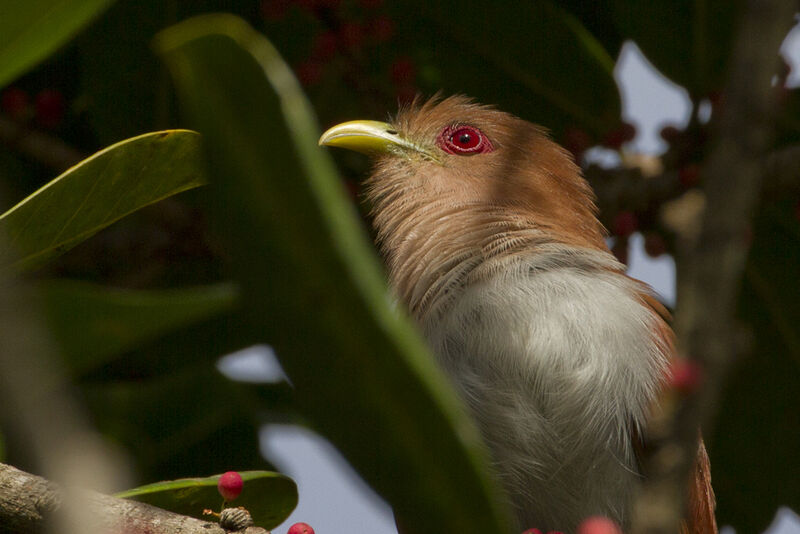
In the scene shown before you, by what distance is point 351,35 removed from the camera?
400 centimetres

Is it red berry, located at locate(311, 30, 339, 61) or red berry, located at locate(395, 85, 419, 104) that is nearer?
red berry, located at locate(311, 30, 339, 61)

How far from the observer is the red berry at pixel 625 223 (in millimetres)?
4320

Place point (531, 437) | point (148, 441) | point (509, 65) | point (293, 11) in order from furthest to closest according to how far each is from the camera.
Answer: point (509, 65)
point (293, 11)
point (148, 441)
point (531, 437)

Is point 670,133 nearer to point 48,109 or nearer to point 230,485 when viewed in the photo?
point 48,109

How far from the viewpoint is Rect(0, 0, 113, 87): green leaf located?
2266 mm

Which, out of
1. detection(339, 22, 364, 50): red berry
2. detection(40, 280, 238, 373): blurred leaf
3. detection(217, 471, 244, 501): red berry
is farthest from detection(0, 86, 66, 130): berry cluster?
detection(217, 471, 244, 501): red berry

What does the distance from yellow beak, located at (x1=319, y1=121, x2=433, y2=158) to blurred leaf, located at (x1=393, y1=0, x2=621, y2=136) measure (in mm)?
398

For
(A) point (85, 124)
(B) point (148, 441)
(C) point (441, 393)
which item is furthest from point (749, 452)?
(C) point (441, 393)

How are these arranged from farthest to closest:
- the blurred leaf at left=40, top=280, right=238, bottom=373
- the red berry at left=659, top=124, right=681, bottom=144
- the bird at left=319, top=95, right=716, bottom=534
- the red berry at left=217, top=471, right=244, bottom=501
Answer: the red berry at left=659, top=124, right=681, bottom=144
the bird at left=319, top=95, right=716, bottom=534
the red berry at left=217, top=471, right=244, bottom=501
the blurred leaf at left=40, top=280, right=238, bottom=373

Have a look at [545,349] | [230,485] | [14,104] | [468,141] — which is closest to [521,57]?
[468,141]

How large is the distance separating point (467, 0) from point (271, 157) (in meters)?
3.22

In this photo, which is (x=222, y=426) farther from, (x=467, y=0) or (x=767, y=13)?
(x=767, y=13)

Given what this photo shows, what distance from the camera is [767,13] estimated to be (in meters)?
0.94

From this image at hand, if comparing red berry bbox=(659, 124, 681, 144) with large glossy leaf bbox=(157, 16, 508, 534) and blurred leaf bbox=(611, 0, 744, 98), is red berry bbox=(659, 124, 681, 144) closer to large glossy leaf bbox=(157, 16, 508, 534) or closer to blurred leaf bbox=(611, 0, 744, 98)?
blurred leaf bbox=(611, 0, 744, 98)
